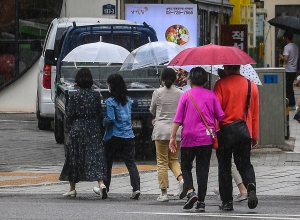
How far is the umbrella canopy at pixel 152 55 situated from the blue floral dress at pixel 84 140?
3.34 m

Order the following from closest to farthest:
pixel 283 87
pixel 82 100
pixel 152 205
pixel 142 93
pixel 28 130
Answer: pixel 152 205
pixel 82 100
pixel 142 93
pixel 283 87
pixel 28 130

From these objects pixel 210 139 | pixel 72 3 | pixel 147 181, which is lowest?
pixel 147 181

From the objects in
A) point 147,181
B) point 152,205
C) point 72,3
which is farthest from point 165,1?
point 152,205

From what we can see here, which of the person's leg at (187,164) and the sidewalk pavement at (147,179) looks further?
the sidewalk pavement at (147,179)

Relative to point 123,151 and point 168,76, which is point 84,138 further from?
point 168,76

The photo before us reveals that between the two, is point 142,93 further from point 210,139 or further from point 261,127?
point 210,139

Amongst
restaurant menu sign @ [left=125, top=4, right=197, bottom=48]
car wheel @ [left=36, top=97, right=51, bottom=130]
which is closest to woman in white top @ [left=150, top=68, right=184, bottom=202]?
car wheel @ [left=36, top=97, right=51, bottom=130]

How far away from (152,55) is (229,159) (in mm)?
5421

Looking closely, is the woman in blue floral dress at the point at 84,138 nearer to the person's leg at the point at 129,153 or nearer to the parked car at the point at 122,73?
the person's leg at the point at 129,153

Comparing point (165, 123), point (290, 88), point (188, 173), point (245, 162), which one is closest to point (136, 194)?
point (165, 123)

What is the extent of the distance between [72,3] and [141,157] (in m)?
10.9

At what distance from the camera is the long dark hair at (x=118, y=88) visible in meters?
12.8

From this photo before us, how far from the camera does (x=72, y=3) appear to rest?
2750 cm

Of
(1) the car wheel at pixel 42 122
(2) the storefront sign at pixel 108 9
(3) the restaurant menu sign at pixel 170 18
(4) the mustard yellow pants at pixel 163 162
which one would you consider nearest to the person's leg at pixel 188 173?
(4) the mustard yellow pants at pixel 163 162
